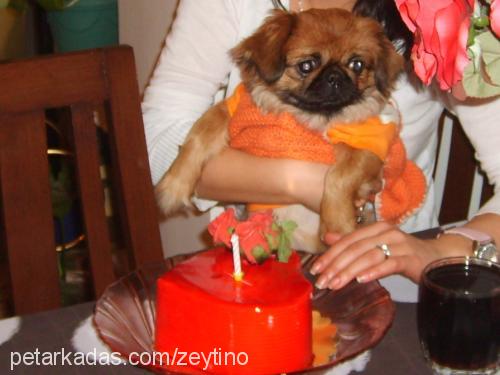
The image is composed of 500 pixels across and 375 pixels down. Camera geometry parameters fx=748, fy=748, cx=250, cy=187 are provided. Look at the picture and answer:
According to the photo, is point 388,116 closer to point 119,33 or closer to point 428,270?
point 428,270

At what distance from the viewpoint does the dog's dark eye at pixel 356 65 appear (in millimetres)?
1392

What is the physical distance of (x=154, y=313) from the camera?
2.64 ft

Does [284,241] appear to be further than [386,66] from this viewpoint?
No

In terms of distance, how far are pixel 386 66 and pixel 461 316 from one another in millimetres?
779

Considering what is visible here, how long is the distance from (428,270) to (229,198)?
67 centimetres

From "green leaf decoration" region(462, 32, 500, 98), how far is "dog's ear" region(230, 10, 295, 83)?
0.82m

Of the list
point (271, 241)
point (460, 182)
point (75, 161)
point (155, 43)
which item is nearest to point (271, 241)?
point (271, 241)

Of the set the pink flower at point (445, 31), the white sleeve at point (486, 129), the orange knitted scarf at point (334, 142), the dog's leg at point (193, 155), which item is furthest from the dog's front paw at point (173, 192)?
the pink flower at point (445, 31)

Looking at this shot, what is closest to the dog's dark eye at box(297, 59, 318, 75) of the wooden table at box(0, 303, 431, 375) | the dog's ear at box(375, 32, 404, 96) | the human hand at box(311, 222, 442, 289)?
the dog's ear at box(375, 32, 404, 96)

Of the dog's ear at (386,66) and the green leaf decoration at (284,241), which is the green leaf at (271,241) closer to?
the green leaf decoration at (284,241)

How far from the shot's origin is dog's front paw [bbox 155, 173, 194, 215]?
1481 mm

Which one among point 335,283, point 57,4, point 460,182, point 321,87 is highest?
point 57,4

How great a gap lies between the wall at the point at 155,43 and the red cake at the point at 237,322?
1239 mm

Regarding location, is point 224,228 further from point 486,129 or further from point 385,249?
point 486,129
